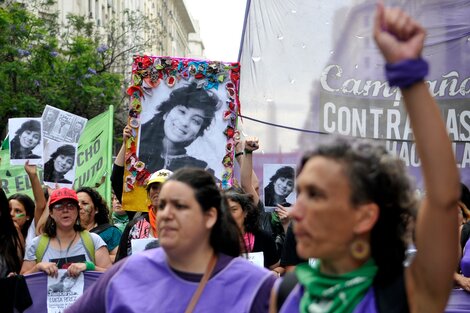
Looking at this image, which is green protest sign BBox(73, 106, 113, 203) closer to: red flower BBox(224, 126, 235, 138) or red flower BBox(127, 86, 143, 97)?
red flower BBox(127, 86, 143, 97)

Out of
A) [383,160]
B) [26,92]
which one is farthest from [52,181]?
[26,92]

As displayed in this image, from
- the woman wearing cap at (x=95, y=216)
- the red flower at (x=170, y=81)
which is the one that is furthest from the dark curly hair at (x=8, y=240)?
the red flower at (x=170, y=81)

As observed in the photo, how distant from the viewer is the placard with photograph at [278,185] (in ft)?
28.6

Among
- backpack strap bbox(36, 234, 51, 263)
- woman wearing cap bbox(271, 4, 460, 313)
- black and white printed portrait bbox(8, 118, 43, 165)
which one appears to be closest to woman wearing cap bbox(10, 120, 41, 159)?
black and white printed portrait bbox(8, 118, 43, 165)

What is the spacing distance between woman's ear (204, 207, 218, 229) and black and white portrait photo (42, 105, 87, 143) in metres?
5.91

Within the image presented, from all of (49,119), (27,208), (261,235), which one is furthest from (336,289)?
(49,119)

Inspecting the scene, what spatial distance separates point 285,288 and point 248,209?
3.85 m

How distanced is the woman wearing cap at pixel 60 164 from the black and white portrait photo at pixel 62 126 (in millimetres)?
117

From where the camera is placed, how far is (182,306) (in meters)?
3.78

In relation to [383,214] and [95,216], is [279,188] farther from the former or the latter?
[383,214]

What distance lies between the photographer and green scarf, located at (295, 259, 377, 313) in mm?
2725

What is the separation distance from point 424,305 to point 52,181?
7.27 meters

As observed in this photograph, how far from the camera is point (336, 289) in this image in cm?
275

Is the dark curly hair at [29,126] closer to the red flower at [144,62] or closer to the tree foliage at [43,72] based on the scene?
the red flower at [144,62]
